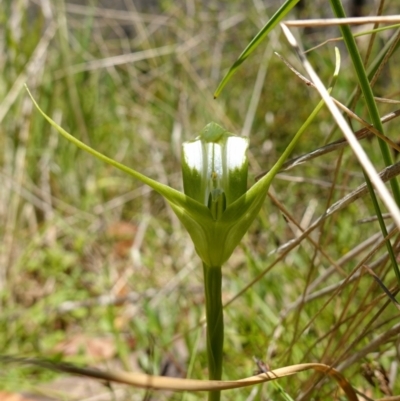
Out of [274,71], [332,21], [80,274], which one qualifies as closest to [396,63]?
[274,71]

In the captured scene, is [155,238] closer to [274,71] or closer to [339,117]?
[274,71]

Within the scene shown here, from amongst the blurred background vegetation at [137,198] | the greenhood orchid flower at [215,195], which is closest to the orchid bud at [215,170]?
the greenhood orchid flower at [215,195]

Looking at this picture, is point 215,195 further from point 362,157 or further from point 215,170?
point 362,157

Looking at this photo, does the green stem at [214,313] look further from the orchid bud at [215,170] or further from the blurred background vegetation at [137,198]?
the blurred background vegetation at [137,198]

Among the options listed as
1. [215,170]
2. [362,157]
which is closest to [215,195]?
[215,170]

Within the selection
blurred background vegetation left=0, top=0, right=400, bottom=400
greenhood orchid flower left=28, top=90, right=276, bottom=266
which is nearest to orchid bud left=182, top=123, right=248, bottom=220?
greenhood orchid flower left=28, top=90, right=276, bottom=266

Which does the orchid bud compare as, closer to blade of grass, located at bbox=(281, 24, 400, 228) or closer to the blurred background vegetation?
blade of grass, located at bbox=(281, 24, 400, 228)

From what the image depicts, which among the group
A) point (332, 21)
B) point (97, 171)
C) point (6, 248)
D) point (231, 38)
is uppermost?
point (231, 38)
